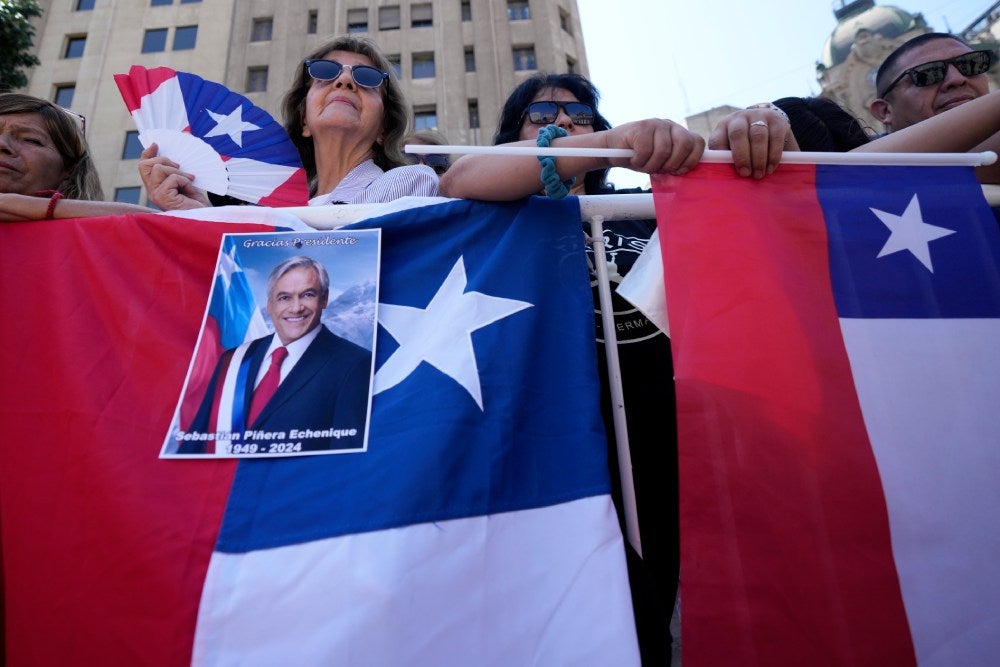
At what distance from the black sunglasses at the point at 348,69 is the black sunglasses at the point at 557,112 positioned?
2.08 feet

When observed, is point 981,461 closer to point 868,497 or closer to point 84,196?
point 868,497

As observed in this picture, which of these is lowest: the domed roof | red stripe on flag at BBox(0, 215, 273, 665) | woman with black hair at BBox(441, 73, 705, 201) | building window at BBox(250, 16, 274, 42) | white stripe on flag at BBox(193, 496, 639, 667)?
white stripe on flag at BBox(193, 496, 639, 667)

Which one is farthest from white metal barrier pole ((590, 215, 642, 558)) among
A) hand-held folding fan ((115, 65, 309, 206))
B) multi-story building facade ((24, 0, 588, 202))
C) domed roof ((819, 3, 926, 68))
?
domed roof ((819, 3, 926, 68))

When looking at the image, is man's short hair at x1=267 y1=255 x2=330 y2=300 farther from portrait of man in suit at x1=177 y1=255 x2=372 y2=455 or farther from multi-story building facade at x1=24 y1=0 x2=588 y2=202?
multi-story building facade at x1=24 y1=0 x2=588 y2=202

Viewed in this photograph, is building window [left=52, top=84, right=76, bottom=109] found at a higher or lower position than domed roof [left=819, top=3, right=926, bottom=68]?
lower

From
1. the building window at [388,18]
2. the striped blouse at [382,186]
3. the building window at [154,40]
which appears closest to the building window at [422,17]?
the building window at [388,18]

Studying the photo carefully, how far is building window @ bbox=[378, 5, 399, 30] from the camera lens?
20578mm

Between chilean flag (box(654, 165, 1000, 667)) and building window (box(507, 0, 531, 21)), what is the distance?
22.2m

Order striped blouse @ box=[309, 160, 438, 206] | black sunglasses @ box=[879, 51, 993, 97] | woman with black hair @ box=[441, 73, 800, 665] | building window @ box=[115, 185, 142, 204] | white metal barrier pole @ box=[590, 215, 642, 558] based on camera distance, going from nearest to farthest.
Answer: white metal barrier pole @ box=[590, 215, 642, 558] < woman with black hair @ box=[441, 73, 800, 665] < striped blouse @ box=[309, 160, 438, 206] < black sunglasses @ box=[879, 51, 993, 97] < building window @ box=[115, 185, 142, 204]

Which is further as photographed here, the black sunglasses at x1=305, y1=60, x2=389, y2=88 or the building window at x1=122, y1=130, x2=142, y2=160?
the building window at x1=122, y1=130, x2=142, y2=160

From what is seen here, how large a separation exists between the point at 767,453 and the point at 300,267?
1.12 m

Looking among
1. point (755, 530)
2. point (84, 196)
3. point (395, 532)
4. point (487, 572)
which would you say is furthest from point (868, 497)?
point (84, 196)

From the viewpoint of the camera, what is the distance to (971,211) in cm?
133

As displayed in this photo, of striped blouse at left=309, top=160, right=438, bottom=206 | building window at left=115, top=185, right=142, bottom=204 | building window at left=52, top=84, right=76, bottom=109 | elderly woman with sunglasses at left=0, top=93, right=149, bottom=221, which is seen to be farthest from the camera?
building window at left=52, top=84, right=76, bottom=109
